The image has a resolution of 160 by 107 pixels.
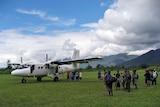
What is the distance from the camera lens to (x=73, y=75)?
40156 mm

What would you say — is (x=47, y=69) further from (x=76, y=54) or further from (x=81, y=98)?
(x=81, y=98)

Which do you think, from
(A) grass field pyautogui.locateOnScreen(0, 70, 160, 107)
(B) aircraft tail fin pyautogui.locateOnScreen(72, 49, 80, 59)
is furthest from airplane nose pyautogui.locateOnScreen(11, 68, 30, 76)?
(B) aircraft tail fin pyautogui.locateOnScreen(72, 49, 80, 59)

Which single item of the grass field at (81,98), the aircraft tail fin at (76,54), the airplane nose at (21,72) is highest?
the aircraft tail fin at (76,54)

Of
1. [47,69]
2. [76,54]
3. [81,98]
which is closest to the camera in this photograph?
[81,98]

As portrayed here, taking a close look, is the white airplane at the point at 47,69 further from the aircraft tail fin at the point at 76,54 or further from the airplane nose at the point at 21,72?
the aircraft tail fin at the point at 76,54

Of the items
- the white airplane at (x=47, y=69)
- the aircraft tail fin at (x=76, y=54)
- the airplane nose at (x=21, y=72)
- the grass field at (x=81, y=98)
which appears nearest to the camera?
the grass field at (x=81, y=98)

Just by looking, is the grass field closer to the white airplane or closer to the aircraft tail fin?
the white airplane

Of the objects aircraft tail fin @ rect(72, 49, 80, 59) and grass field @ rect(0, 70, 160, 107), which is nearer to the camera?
grass field @ rect(0, 70, 160, 107)

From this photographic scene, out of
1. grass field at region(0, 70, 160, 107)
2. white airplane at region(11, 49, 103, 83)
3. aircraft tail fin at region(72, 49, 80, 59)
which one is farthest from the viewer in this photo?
aircraft tail fin at region(72, 49, 80, 59)

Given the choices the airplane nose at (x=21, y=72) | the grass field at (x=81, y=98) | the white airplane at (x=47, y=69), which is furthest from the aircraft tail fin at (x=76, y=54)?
the grass field at (x=81, y=98)

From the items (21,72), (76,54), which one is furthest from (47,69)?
(76,54)

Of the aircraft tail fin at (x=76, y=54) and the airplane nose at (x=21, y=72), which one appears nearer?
the airplane nose at (x=21, y=72)

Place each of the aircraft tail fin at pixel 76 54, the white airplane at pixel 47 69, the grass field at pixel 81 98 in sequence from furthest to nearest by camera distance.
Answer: the aircraft tail fin at pixel 76 54 < the white airplane at pixel 47 69 < the grass field at pixel 81 98

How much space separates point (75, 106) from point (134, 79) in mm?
10197
